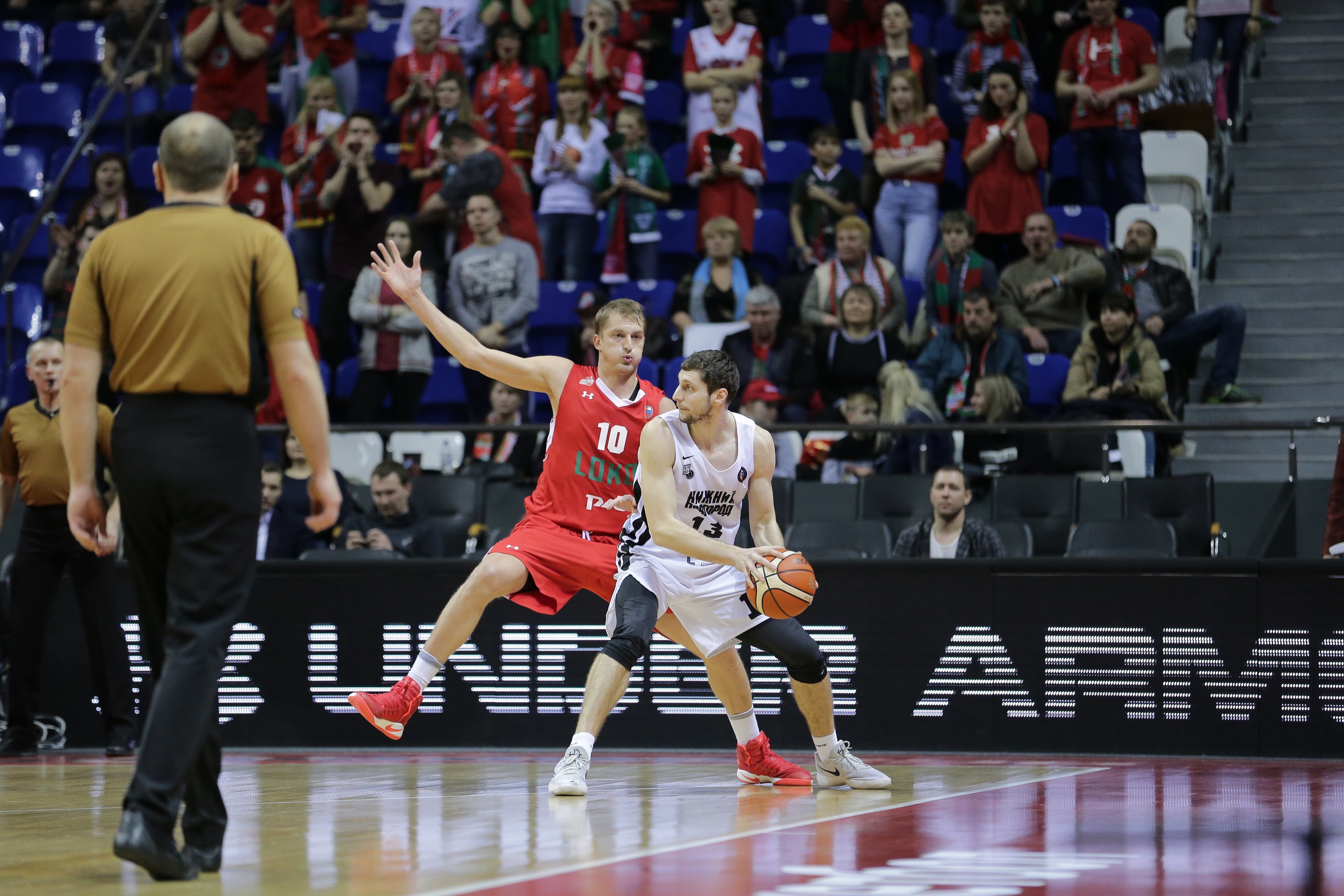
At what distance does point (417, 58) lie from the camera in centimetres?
1412

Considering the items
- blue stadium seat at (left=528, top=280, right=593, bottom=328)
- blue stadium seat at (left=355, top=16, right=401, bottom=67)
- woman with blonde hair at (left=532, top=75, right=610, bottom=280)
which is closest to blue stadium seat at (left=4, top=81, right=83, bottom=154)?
blue stadium seat at (left=355, top=16, right=401, bottom=67)

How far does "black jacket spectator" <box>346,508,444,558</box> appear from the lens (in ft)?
33.6

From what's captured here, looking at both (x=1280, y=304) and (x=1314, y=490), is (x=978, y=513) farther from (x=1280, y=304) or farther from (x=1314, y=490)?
(x=1280, y=304)

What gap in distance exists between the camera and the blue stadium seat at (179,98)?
15.2m

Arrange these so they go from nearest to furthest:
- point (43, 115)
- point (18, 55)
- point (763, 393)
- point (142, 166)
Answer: point (763, 393)
point (142, 166)
point (43, 115)
point (18, 55)

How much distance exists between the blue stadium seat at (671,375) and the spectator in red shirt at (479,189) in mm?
1462

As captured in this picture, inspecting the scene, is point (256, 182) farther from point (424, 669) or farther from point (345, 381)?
point (424, 669)

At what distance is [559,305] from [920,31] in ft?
13.3

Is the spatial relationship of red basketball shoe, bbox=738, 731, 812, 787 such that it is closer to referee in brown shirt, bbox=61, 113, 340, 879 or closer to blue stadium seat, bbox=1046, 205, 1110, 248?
referee in brown shirt, bbox=61, 113, 340, 879

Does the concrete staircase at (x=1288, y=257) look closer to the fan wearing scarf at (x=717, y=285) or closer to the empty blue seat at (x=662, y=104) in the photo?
the fan wearing scarf at (x=717, y=285)

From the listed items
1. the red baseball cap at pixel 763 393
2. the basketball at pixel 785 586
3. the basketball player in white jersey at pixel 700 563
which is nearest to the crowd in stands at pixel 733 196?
the red baseball cap at pixel 763 393

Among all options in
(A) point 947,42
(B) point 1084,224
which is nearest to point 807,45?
(A) point 947,42

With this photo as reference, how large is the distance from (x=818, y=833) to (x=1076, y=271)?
7.00 m

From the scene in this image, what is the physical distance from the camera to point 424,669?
7375mm
